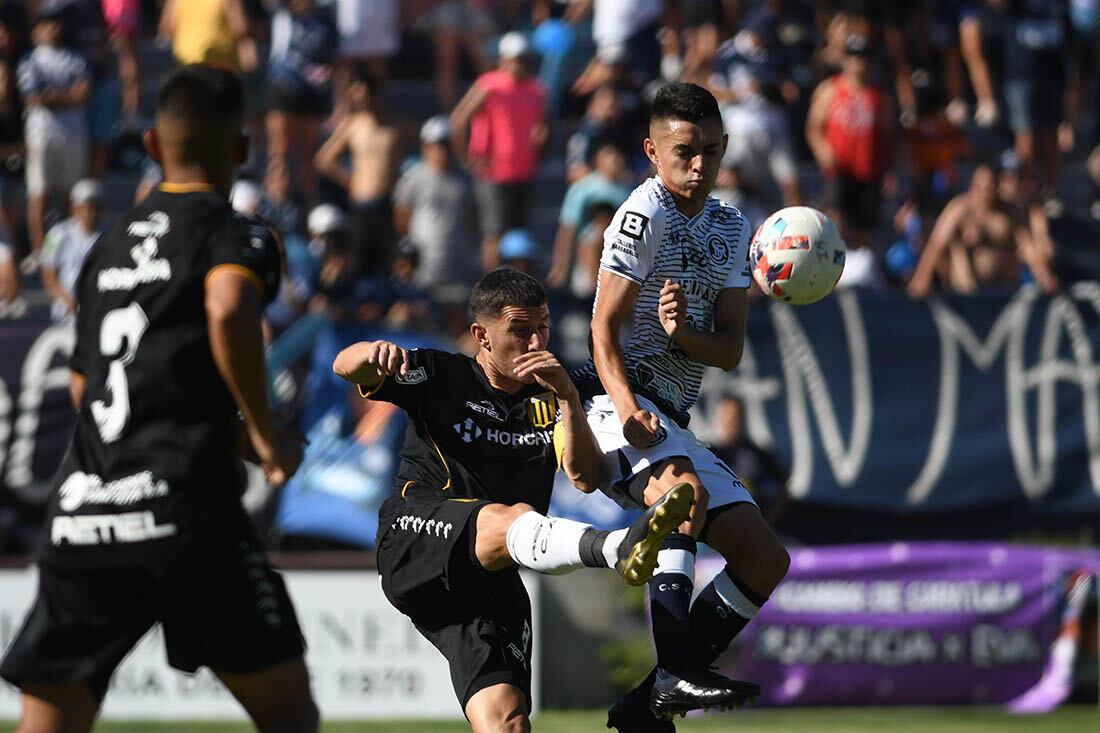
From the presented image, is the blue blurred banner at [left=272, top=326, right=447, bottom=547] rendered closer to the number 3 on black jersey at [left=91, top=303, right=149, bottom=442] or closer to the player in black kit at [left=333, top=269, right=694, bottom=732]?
the player in black kit at [left=333, top=269, right=694, bottom=732]

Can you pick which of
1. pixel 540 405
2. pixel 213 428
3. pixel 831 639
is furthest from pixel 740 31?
pixel 213 428

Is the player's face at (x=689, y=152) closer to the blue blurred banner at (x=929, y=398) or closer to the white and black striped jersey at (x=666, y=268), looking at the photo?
the white and black striped jersey at (x=666, y=268)

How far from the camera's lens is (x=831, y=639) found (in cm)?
1164

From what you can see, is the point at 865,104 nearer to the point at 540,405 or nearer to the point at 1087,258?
the point at 1087,258

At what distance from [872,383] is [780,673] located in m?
2.63

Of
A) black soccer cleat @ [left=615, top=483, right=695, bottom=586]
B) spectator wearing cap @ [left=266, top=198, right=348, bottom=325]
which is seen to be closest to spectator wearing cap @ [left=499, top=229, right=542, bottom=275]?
spectator wearing cap @ [left=266, top=198, right=348, bottom=325]

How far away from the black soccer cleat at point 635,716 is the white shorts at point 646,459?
75 centimetres

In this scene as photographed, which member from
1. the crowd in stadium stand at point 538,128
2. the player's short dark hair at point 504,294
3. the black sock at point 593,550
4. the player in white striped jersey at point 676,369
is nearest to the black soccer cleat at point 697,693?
the player in white striped jersey at point 676,369

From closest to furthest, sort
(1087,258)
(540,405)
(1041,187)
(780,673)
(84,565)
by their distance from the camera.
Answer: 1. (84,565)
2. (540,405)
3. (780,673)
4. (1087,258)
5. (1041,187)

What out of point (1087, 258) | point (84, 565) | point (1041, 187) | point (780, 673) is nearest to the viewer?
point (84, 565)

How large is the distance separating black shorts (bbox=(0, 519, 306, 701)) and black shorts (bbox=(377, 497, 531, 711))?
57.5 inches

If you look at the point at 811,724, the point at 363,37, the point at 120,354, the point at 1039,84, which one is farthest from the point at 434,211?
the point at 120,354

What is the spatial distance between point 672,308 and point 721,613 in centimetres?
125

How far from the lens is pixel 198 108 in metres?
4.85
